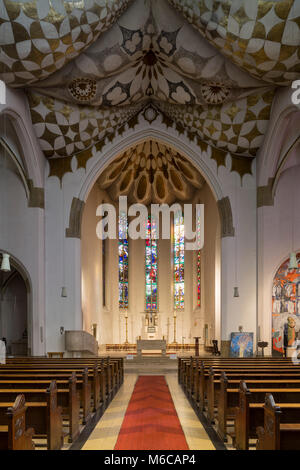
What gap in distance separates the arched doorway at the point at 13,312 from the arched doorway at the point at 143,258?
2265mm

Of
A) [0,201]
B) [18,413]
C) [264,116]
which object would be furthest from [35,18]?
[18,413]

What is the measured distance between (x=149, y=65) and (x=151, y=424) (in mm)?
10641

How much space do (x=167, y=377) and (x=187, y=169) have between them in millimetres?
9403

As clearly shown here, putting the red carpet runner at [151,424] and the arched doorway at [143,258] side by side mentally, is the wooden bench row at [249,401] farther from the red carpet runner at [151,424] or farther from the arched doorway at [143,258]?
the arched doorway at [143,258]

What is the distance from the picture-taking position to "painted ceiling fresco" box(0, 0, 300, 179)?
9891mm

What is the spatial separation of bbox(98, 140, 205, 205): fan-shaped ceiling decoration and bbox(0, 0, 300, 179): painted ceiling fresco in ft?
10.9

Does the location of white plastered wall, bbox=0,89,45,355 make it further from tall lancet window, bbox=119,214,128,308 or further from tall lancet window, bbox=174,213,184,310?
tall lancet window, bbox=174,213,184,310

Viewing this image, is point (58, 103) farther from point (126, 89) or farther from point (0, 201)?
point (0, 201)

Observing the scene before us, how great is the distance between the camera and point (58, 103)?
1322cm

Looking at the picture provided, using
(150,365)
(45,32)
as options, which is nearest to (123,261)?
(150,365)

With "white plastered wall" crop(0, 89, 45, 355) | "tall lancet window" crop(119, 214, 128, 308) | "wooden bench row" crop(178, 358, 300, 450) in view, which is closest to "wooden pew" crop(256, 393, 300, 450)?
"wooden bench row" crop(178, 358, 300, 450)

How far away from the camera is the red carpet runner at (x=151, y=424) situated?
17.4 feet

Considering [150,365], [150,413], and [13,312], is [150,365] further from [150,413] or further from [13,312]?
[150,413]
